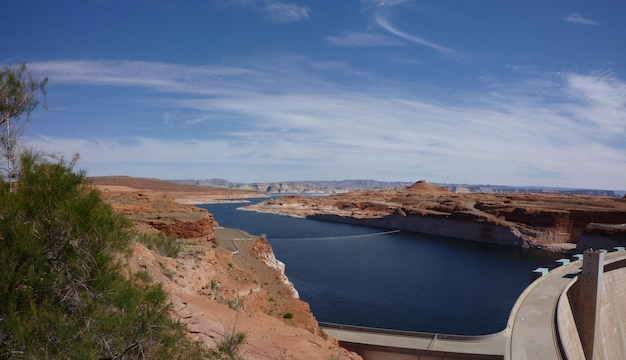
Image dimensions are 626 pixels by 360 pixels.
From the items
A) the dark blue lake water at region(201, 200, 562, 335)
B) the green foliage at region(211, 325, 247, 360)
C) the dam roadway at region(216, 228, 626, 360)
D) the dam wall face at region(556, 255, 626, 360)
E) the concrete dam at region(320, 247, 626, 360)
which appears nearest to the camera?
the green foliage at region(211, 325, 247, 360)

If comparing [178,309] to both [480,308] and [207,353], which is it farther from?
[480,308]

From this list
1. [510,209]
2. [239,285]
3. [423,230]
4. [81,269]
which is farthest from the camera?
[423,230]

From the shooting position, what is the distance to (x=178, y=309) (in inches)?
362

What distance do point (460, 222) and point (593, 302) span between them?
49.5 meters

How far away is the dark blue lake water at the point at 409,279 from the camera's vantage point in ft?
97.2

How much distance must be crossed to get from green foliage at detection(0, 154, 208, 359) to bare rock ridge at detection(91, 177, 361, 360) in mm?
1919

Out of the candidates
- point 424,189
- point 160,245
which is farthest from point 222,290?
point 424,189

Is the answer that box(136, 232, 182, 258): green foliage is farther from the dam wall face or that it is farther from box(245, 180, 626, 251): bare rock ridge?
box(245, 180, 626, 251): bare rock ridge

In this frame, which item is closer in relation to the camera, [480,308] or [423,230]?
[480,308]

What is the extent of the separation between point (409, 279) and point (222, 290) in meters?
29.8

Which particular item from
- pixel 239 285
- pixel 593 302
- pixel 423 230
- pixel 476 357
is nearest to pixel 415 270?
pixel 593 302

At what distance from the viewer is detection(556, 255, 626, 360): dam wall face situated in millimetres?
24931

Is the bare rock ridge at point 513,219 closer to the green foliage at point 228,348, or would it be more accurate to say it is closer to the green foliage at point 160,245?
the green foliage at point 160,245

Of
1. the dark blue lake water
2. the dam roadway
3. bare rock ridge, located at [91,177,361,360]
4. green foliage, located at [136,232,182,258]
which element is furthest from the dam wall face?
green foliage, located at [136,232,182,258]
